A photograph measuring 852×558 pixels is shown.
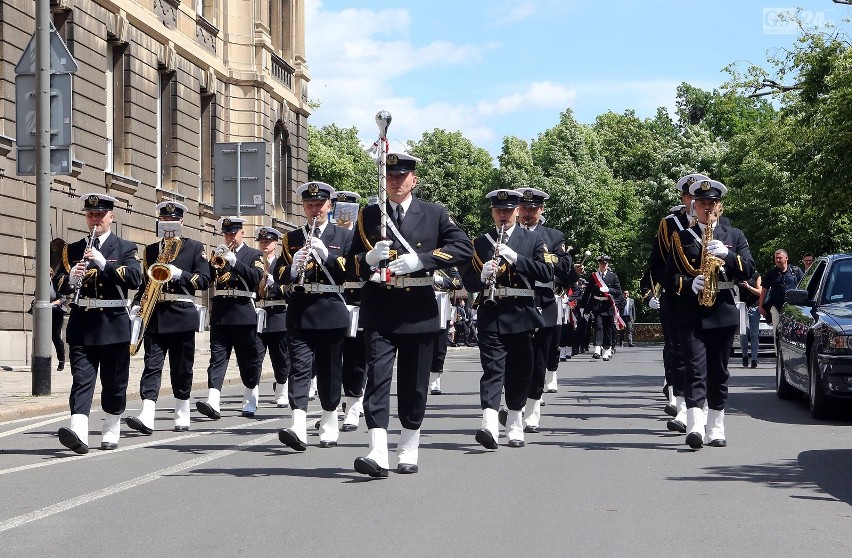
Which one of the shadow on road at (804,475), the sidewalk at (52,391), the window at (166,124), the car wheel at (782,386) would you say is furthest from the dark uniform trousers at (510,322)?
the window at (166,124)

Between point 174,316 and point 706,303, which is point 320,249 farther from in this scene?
point 706,303

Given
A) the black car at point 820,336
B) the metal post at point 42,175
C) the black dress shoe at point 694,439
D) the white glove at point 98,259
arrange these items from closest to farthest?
the white glove at point 98,259, the black dress shoe at point 694,439, the black car at point 820,336, the metal post at point 42,175

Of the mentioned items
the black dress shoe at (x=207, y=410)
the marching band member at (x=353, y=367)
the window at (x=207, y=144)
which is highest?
the window at (x=207, y=144)

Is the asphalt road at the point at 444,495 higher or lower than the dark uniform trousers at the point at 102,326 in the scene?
lower

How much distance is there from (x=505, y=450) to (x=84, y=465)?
330 centimetres

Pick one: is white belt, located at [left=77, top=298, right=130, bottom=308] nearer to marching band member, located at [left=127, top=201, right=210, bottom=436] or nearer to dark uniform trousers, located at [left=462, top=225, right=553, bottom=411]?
marching band member, located at [left=127, top=201, right=210, bottom=436]

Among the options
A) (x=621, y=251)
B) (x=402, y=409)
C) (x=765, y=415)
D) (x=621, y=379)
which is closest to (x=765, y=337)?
(x=621, y=379)

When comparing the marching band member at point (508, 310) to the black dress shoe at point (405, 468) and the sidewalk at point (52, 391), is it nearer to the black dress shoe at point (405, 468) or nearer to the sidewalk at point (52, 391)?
the black dress shoe at point (405, 468)

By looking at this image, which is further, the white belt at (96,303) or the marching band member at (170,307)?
the marching band member at (170,307)

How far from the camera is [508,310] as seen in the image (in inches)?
475

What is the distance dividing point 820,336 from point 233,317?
232 inches

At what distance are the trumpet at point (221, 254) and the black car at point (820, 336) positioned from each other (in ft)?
18.7

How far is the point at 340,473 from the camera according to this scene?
403 inches

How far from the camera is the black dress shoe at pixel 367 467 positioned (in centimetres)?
969
